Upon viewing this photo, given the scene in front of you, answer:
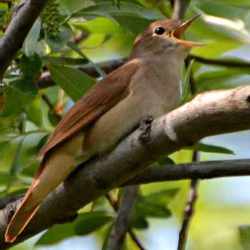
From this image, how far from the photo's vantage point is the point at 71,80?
487cm

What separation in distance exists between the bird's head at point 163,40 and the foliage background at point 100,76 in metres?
0.11

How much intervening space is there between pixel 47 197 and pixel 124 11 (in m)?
1.08

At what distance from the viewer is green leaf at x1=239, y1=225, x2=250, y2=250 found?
4.03 meters

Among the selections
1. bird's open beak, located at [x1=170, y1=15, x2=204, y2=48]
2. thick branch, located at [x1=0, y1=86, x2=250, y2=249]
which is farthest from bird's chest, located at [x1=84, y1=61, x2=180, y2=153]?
bird's open beak, located at [x1=170, y1=15, x2=204, y2=48]

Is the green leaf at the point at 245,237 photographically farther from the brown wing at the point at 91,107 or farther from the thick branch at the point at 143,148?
the brown wing at the point at 91,107

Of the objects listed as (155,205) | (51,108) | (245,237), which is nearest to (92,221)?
(155,205)

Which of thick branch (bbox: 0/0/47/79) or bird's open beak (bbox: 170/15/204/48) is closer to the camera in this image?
thick branch (bbox: 0/0/47/79)

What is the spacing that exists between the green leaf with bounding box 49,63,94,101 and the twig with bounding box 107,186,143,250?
598 mm

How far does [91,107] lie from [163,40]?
1.21 m

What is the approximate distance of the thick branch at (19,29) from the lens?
144 inches

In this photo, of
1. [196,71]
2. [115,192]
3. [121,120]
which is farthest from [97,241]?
[121,120]

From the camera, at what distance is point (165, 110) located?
488 centimetres

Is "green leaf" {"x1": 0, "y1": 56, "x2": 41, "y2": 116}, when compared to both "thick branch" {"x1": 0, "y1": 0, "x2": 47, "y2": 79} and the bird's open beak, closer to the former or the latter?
"thick branch" {"x1": 0, "y1": 0, "x2": 47, "y2": 79}

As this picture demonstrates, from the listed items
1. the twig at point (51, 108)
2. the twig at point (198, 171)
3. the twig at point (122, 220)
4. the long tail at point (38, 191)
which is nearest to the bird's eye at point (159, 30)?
the twig at point (51, 108)
